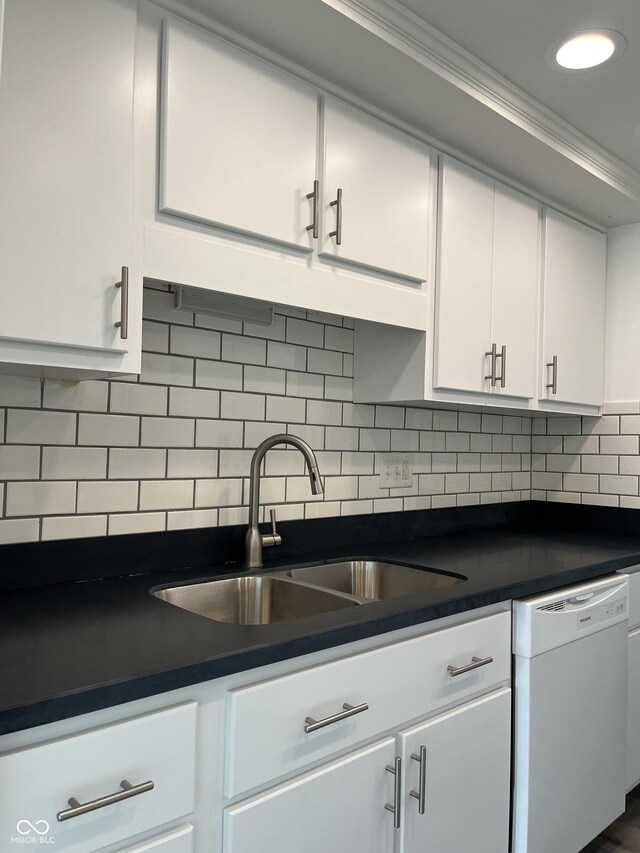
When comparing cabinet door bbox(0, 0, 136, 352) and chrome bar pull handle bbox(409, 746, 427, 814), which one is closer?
cabinet door bbox(0, 0, 136, 352)

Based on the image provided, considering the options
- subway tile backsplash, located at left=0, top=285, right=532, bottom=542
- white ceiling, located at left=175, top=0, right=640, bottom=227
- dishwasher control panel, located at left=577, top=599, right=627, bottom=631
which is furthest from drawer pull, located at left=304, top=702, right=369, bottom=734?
white ceiling, located at left=175, top=0, right=640, bottom=227

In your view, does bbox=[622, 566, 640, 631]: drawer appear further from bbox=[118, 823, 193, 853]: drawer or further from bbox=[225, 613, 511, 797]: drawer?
bbox=[118, 823, 193, 853]: drawer

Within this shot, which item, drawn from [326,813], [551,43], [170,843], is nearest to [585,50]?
[551,43]

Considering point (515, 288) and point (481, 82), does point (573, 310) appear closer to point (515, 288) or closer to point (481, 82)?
point (515, 288)

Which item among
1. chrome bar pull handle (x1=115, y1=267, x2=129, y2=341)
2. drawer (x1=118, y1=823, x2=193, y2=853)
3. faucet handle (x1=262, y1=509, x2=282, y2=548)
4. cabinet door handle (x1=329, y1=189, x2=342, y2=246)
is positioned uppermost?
cabinet door handle (x1=329, y1=189, x2=342, y2=246)

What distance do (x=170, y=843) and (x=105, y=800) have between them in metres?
0.18

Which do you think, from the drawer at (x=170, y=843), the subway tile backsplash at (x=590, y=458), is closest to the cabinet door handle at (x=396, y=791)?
the drawer at (x=170, y=843)

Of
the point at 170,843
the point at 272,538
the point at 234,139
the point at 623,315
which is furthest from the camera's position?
the point at 623,315

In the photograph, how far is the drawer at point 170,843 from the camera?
3.46 ft

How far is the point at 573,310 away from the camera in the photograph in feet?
9.36

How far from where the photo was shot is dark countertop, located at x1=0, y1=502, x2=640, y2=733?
3.32 ft

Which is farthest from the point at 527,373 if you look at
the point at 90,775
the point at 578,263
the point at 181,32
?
the point at 90,775

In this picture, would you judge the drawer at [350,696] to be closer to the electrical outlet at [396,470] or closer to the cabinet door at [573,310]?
the electrical outlet at [396,470]

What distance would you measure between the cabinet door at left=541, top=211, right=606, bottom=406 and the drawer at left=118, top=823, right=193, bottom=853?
208 centimetres
